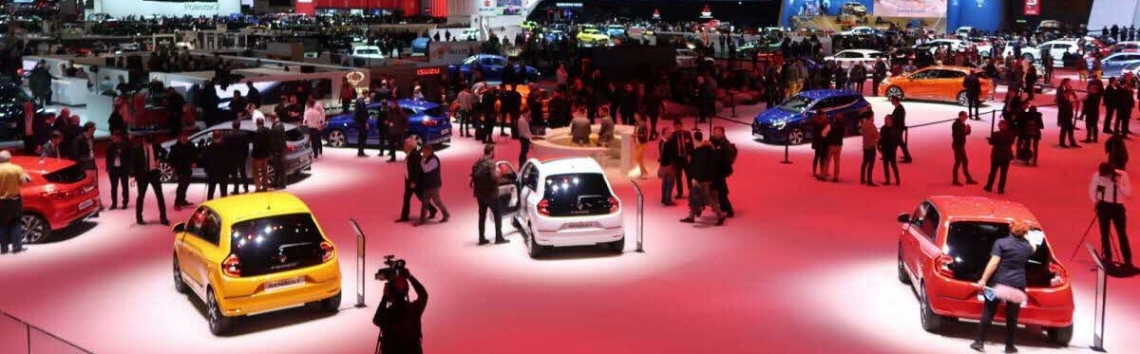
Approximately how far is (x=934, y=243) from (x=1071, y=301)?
1.44 metres

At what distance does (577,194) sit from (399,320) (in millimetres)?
5717

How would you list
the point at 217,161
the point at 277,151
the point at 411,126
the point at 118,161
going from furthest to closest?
the point at 411,126, the point at 277,151, the point at 217,161, the point at 118,161

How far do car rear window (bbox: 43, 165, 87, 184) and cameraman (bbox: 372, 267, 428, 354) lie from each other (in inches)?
347

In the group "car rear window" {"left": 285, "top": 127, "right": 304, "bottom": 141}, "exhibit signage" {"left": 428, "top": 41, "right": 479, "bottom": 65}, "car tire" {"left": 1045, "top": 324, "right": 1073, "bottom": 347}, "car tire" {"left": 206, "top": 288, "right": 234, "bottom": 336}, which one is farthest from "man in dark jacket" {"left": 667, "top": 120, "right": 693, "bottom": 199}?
"exhibit signage" {"left": 428, "top": 41, "right": 479, "bottom": 65}

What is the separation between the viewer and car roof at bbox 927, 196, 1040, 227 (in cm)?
1117

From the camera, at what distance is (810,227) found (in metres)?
16.4

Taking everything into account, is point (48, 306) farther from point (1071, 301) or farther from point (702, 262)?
point (1071, 301)

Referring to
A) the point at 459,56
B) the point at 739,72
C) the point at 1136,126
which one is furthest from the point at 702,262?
the point at 459,56

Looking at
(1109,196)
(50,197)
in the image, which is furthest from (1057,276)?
(50,197)

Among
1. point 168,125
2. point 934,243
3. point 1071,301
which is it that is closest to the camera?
point 1071,301

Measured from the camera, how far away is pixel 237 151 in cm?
1856

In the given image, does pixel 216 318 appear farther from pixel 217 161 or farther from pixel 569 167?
pixel 217 161

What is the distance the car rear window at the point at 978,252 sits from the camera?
34.6 ft

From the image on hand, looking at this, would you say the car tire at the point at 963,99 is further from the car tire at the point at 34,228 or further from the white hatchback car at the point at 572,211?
the car tire at the point at 34,228
